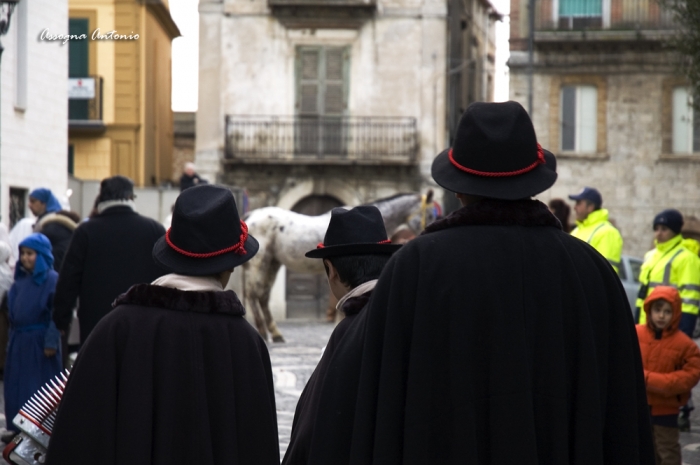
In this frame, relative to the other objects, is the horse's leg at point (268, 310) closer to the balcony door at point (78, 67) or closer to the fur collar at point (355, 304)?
the balcony door at point (78, 67)

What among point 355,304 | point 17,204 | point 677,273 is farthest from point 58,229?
point 355,304

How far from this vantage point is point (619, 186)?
2741cm

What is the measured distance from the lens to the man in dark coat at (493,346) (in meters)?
2.74

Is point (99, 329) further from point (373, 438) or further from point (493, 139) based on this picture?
point (493, 139)

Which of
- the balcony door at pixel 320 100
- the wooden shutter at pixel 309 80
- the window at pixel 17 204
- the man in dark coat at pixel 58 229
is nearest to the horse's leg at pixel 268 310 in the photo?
the window at pixel 17 204

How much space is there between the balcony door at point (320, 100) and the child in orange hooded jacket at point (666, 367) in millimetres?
20472

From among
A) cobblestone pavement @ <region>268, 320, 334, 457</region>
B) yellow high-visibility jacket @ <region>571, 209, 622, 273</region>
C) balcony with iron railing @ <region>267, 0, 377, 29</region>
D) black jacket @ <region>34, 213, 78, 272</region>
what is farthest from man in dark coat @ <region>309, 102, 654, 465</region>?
balcony with iron railing @ <region>267, 0, 377, 29</region>

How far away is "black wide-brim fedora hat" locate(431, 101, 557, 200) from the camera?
289 centimetres

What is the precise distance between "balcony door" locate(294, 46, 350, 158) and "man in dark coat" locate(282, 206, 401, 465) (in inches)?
907

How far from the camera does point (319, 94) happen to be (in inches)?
1080

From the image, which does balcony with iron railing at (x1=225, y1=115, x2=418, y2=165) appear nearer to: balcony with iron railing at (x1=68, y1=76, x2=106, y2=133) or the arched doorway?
the arched doorway

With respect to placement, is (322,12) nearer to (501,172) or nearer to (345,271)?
(345,271)

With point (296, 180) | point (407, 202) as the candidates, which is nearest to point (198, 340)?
point (407, 202)

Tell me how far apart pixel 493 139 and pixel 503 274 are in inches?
14.4
